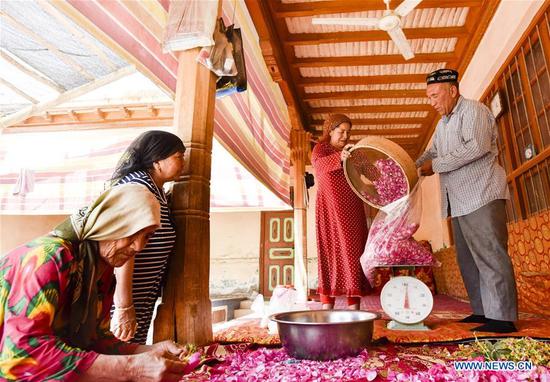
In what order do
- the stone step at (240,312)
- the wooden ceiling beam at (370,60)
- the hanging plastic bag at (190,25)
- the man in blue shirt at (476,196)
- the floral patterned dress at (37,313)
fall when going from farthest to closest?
1. the stone step at (240,312)
2. the wooden ceiling beam at (370,60)
3. the man in blue shirt at (476,196)
4. the hanging plastic bag at (190,25)
5. the floral patterned dress at (37,313)

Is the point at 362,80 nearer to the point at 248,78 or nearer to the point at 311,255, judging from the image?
the point at 248,78

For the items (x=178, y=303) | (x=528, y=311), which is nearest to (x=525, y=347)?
(x=178, y=303)

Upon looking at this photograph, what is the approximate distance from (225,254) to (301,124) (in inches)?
160

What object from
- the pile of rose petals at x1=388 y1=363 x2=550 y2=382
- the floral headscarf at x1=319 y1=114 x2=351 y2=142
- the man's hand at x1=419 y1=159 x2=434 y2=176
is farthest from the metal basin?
the floral headscarf at x1=319 y1=114 x2=351 y2=142

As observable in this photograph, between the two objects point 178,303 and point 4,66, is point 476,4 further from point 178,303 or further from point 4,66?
point 4,66

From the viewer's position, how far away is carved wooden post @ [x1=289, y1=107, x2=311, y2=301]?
19.3 ft

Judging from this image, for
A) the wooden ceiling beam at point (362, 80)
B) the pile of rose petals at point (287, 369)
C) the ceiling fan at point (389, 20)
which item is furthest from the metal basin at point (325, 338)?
the wooden ceiling beam at point (362, 80)

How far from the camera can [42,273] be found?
1019mm

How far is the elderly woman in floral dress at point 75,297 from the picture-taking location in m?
0.97

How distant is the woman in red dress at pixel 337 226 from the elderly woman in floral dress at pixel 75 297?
1.90 m

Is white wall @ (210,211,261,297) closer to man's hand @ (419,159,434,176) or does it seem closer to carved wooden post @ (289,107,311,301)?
carved wooden post @ (289,107,311,301)

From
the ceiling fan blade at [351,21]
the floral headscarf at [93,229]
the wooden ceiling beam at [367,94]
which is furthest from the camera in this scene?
the wooden ceiling beam at [367,94]

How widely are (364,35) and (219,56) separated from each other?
307cm

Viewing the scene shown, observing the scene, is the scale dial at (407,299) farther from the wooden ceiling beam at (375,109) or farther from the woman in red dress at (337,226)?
the wooden ceiling beam at (375,109)
